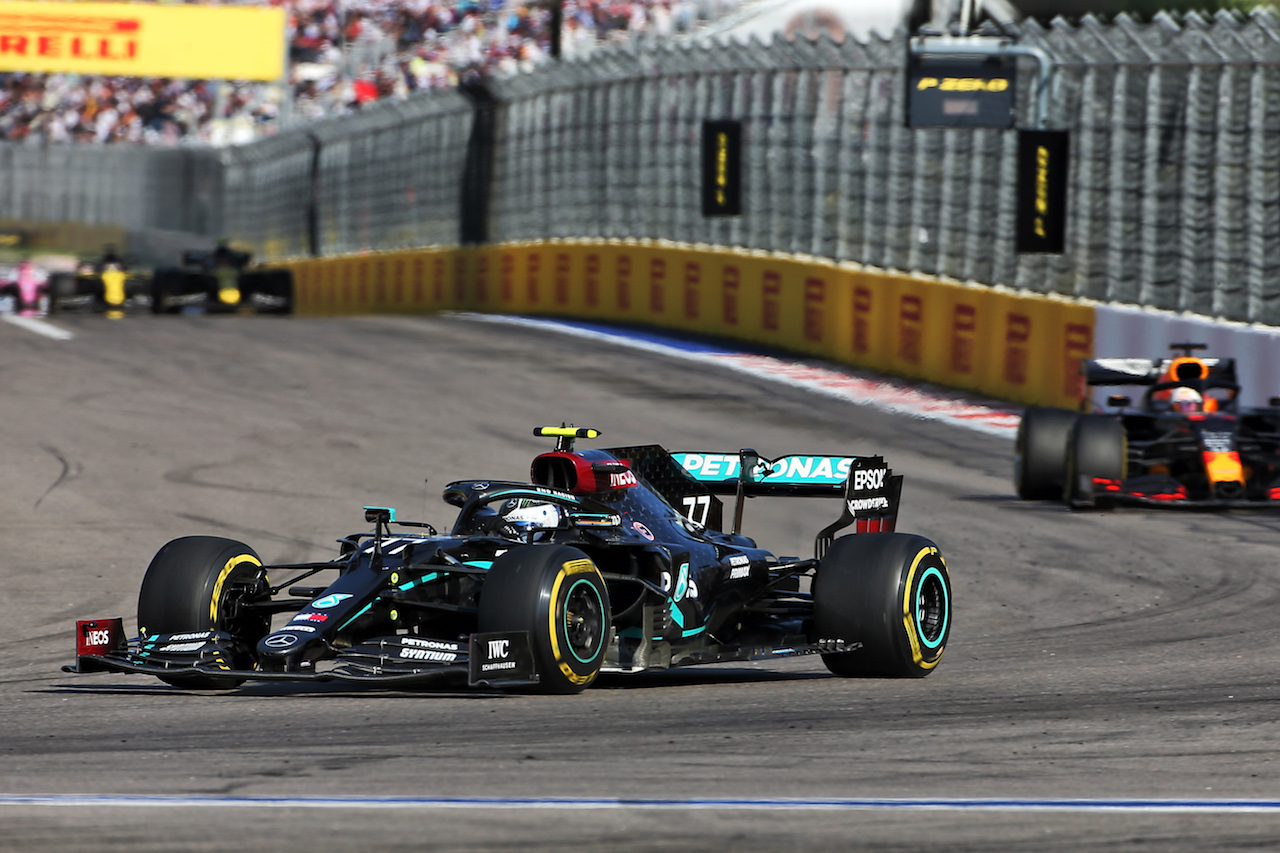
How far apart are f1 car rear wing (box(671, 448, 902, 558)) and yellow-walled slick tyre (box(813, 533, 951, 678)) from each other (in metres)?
0.58

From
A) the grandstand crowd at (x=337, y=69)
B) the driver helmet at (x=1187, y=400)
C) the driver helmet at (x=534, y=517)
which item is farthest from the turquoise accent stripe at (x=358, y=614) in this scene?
the grandstand crowd at (x=337, y=69)

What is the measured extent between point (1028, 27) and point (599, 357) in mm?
6381

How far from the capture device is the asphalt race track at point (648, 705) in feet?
18.3

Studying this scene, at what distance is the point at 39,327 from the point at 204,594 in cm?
1968

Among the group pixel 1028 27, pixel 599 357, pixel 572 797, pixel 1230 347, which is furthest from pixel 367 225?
pixel 572 797

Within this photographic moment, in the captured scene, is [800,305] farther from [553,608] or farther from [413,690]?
[553,608]

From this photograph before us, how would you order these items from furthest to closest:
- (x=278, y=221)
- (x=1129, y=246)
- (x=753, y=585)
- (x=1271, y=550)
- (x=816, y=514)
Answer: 1. (x=278, y=221)
2. (x=1129, y=246)
3. (x=816, y=514)
4. (x=1271, y=550)
5. (x=753, y=585)

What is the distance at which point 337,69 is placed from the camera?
5500 centimetres

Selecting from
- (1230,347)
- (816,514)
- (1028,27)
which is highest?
(1028,27)

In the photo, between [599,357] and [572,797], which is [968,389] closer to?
[599,357]

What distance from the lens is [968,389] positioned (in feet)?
70.9

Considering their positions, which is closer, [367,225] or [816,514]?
[816,514]

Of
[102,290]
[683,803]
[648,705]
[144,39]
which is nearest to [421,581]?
[648,705]

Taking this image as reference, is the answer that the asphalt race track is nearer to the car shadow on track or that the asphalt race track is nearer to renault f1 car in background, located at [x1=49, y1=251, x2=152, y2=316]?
the car shadow on track
